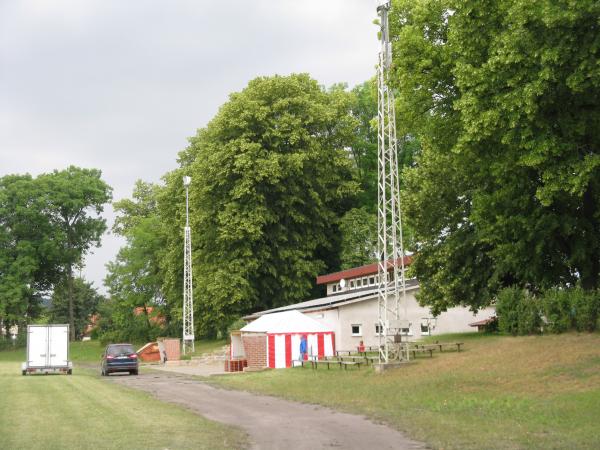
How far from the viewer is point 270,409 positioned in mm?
17906

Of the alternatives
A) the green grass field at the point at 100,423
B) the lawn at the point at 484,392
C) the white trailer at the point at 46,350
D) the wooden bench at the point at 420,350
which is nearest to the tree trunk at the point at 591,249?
the lawn at the point at 484,392

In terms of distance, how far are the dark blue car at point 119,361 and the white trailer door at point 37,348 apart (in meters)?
2.87

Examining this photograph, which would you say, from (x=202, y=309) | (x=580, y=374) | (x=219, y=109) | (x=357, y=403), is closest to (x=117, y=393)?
(x=357, y=403)

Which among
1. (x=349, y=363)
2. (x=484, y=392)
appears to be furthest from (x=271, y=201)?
(x=484, y=392)

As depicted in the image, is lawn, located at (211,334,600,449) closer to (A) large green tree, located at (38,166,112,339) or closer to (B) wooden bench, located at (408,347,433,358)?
(B) wooden bench, located at (408,347,433,358)

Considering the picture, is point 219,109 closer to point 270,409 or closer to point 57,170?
point 57,170

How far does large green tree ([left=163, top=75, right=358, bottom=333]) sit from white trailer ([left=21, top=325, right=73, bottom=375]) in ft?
45.5

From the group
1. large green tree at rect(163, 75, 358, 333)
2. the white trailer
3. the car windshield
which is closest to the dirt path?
the car windshield

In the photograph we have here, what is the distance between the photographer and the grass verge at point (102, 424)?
1200 centimetres

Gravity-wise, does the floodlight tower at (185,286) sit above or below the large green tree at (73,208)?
below

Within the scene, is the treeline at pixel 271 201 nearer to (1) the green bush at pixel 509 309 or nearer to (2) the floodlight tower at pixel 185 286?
(2) the floodlight tower at pixel 185 286

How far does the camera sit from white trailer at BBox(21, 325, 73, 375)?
35.0m

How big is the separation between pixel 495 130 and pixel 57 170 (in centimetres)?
6225

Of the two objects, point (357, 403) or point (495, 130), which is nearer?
point (357, 403)
